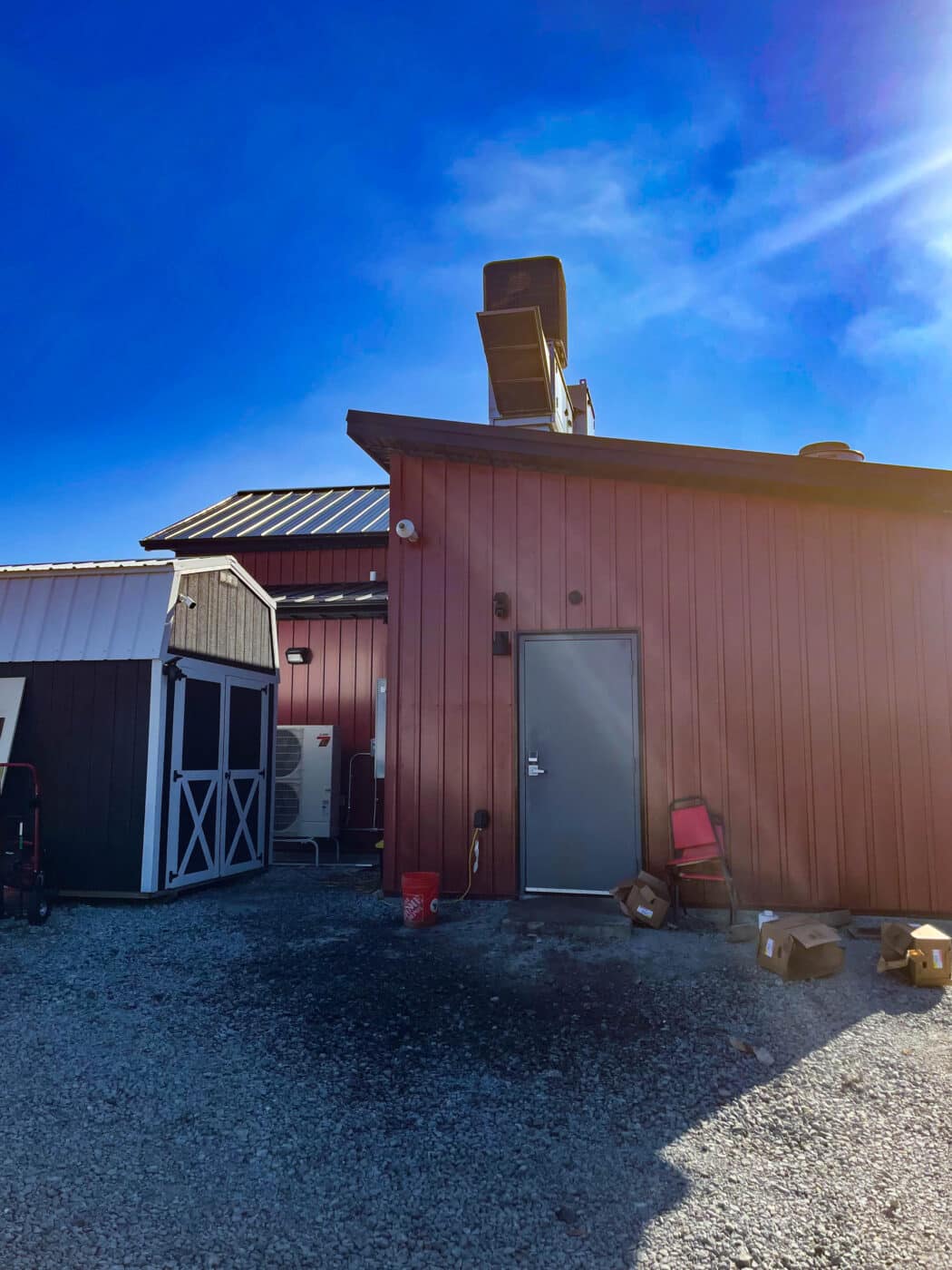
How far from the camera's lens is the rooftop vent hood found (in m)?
7.59

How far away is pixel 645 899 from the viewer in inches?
213

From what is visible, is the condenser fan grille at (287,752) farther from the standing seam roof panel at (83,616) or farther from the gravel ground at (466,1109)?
the gravel ground at (466,1109)

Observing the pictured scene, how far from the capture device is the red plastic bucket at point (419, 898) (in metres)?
5.48

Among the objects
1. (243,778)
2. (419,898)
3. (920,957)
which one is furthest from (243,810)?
(920,957)

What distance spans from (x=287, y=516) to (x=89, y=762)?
626 centimetres

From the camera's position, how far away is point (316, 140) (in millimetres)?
7203

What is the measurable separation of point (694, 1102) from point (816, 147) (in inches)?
300

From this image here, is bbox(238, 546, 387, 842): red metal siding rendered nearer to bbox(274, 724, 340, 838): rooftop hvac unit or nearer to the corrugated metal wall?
bbox(274, 724, 340, 838): rooftop hvac unit

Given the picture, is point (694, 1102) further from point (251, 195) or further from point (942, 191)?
point (251, 195)

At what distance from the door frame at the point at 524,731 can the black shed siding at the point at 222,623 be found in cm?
298

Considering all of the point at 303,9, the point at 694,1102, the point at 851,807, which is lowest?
the point at 694,1102

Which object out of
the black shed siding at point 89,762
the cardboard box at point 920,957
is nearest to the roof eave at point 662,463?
the black shed siding at point 89,762

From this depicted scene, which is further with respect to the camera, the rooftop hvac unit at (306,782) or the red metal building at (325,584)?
the red metal building at (325,584)

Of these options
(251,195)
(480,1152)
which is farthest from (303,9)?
(480,1152)
